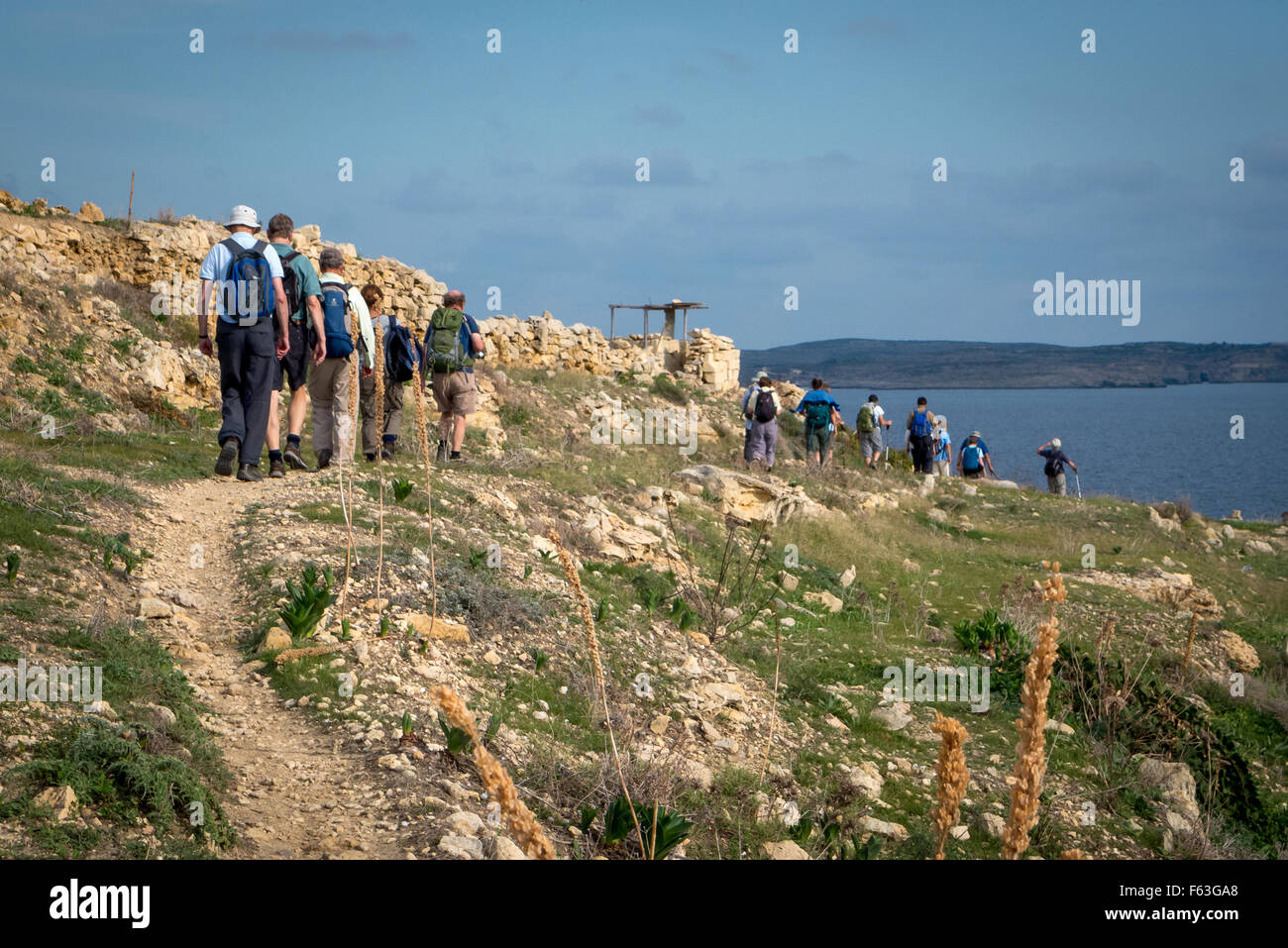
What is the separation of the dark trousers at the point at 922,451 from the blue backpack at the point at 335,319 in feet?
50.0

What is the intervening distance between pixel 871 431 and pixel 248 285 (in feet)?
52.2

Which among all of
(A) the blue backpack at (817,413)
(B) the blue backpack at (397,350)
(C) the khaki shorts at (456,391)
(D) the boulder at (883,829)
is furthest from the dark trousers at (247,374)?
(A) the blue backpack at (817,413)

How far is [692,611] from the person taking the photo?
7902 mm

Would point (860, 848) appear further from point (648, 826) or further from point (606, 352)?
point (606, 352)

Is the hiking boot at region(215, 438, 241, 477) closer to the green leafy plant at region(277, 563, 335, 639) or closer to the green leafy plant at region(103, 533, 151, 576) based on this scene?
the green leafy plant at region(103, 533, 151, 576)

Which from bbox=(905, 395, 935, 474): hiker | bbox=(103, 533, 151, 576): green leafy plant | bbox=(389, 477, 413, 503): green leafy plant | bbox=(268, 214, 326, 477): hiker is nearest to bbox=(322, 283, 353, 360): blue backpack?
bbox=(268, 214, 326, 477): hiker

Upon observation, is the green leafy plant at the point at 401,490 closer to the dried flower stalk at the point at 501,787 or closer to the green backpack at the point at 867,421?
the dried flower stalk at the point at 501,787

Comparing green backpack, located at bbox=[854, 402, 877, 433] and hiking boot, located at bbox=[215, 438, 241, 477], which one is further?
green backpack, located at bbox=[854, 402, 877, 433]

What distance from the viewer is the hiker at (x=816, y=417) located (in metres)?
18.1

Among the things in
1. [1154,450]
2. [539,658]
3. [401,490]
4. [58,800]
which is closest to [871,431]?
[401,490]

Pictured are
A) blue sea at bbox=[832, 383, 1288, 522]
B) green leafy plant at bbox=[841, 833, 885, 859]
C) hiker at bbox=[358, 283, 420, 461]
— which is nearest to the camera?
green leafy plant at bbox=[841, 833, 885, 859]

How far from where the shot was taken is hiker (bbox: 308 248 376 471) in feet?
28.6

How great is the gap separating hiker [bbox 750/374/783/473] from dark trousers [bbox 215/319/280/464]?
10.2 meters

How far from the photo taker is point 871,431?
69.9 ft
